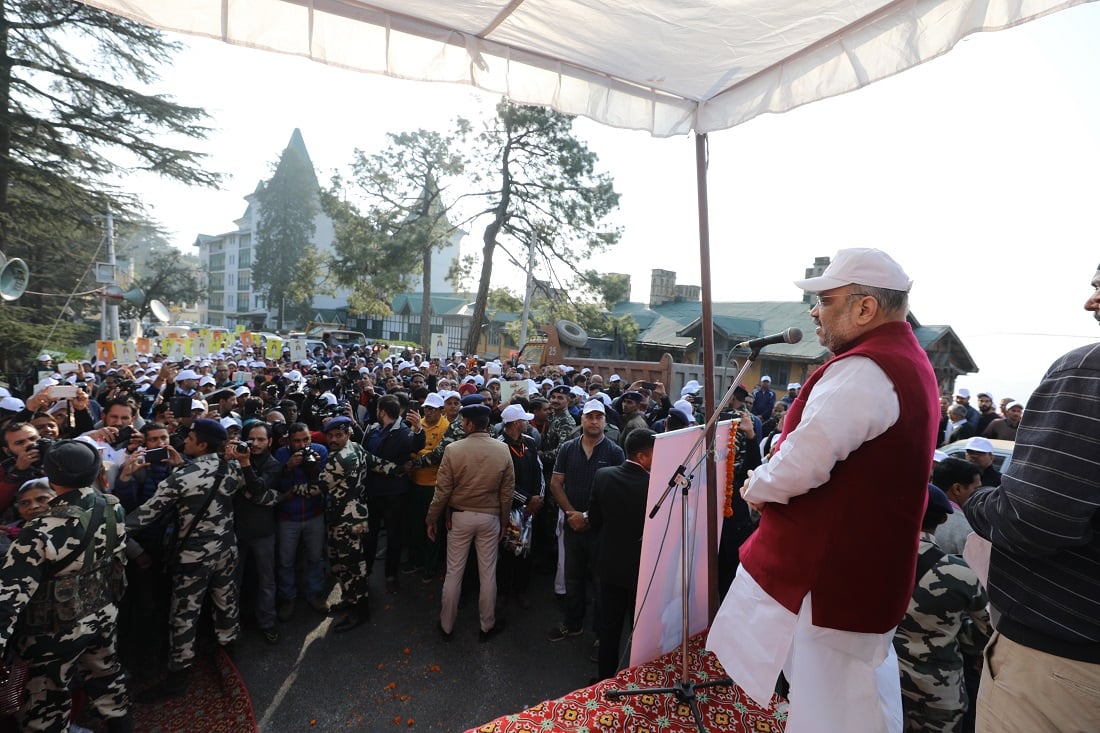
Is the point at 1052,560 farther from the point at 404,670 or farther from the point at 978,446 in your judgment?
the point at 404,670

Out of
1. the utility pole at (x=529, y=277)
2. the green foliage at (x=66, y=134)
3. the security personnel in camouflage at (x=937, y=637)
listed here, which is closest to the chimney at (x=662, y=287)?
the utility pole at (x=529, y=277)

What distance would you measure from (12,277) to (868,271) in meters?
18.4

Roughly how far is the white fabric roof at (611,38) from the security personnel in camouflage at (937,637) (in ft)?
8.50

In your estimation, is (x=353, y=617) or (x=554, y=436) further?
(x=554, y=436)

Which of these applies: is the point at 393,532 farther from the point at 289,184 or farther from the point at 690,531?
the point at 289,184

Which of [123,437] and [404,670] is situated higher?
[123,437]

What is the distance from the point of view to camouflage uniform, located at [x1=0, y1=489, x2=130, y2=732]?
2.89 meters

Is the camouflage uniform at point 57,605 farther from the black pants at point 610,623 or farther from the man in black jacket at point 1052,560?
the man in black jacket at point 1052,560

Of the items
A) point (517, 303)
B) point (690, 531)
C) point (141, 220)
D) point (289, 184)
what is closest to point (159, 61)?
point (141, 220)

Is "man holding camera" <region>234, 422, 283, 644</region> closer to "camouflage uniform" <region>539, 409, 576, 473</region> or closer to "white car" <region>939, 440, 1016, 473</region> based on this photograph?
"camouflage uniform" <region>539, 409, 576, 473</region>

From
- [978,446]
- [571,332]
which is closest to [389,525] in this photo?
[978,446]

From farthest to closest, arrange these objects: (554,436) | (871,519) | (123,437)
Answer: (554,436) → (123,437) → (871,519)

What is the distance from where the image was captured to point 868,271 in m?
1.99

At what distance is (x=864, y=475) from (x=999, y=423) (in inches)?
374
